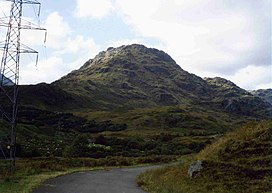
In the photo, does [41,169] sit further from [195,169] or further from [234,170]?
[234,170]

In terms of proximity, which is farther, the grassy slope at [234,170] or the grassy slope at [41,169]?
the grassy slope at [41,169]

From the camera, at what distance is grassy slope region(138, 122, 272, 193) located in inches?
770

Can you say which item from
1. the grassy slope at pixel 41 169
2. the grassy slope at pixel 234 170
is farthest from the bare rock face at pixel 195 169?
the grassy slope at pixel 41 169

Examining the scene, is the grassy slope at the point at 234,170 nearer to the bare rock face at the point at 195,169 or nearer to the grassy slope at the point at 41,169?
the bare rock face at the point at 195,169

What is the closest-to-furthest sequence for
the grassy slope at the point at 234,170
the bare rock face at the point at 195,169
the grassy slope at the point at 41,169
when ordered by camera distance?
the grassy slope at the point at 234,170 → the bare rock face at the point at 195,169 → the grassy slope at the point at 41,169

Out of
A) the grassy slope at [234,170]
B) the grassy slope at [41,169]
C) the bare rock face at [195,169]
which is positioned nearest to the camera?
the grassy slope at [234,170]

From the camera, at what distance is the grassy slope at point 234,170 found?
770 inches

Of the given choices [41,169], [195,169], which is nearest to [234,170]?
[195,169]

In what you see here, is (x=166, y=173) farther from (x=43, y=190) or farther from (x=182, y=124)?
(x=182, y=124)

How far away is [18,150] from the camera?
56.8 m

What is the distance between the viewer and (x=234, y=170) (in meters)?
21.0

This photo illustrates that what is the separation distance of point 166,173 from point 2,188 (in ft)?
36.1

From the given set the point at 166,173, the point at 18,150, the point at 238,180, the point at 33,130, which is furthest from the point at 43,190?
the point at 33,130

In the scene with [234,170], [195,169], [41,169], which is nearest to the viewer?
[234,170]
